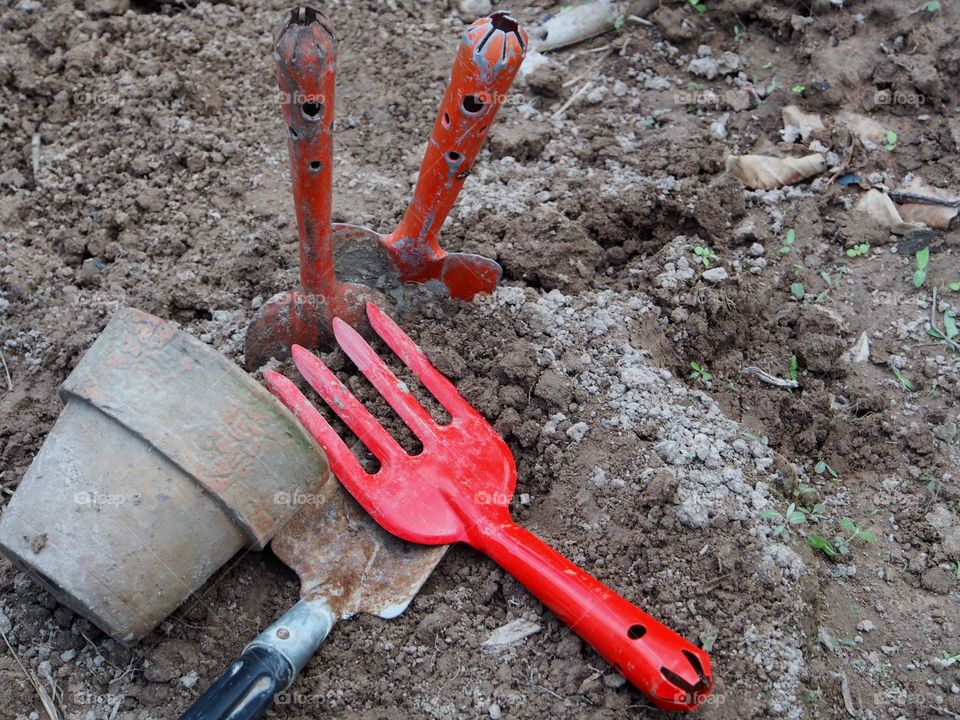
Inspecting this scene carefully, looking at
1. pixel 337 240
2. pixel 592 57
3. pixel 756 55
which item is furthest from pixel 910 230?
pixel 337 240

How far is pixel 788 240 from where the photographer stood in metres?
2.65

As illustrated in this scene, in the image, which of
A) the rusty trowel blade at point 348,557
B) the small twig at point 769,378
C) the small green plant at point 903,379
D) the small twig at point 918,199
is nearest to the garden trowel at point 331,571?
the rusty trowel blade at point 348,557

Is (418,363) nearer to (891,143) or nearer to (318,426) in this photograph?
(318,426)

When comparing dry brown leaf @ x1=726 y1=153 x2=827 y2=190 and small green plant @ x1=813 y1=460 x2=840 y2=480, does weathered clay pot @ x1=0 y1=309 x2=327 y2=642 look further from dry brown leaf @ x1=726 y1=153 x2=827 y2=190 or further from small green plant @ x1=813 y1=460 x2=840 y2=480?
dry brown leaf @ x1=726 y1=153 x2=827 y2=190

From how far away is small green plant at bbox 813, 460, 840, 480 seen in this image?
2223 mm

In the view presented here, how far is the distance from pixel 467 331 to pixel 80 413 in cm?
100

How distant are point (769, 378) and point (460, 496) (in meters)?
0.93

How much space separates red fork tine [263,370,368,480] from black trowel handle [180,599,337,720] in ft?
1.05

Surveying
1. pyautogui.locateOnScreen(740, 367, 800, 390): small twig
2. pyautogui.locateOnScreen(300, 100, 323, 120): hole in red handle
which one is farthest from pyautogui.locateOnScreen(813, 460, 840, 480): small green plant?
pyautogui.locateOnScreen(300, 100, 323, 120): hole in red handle

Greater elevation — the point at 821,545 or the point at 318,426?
the point at 318,426

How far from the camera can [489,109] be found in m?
1.97

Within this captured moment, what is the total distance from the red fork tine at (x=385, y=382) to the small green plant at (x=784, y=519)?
0.82 meters

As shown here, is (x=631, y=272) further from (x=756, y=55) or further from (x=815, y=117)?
(x=756, y=55)

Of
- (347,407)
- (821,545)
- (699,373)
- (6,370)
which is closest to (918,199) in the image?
(699,373)
